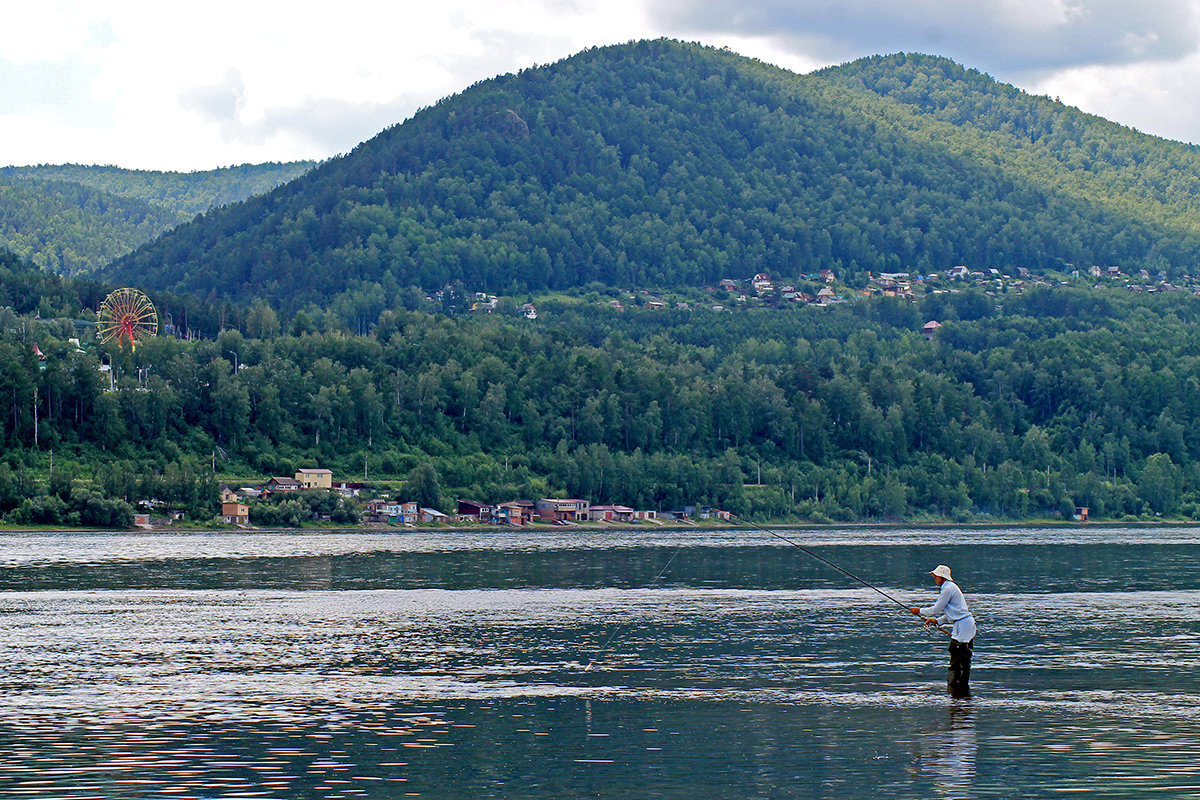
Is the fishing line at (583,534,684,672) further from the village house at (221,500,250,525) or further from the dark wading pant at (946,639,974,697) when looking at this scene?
the village house at (221,500,250,525)

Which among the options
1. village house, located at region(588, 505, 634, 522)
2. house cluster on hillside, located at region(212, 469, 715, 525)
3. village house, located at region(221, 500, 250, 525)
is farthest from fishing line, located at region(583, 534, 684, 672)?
village house, located at region(221, 500, 250, 525)

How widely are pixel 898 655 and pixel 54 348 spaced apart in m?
158

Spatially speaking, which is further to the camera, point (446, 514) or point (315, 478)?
point (446, 514)

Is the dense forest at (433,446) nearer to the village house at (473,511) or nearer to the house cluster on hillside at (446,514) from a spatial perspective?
the house cluster on hillside at (446,514)

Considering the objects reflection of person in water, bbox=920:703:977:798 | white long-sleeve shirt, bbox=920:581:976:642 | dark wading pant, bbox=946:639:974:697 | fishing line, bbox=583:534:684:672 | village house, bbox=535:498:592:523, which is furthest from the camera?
village house, bbox=535:498:592:523

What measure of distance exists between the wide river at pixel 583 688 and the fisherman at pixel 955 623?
758mm

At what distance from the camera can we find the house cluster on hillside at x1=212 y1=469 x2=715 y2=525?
505 ft

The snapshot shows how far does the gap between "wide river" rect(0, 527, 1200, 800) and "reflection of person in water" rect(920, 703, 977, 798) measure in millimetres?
111

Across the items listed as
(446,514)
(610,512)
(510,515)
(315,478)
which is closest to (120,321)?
(315,478)

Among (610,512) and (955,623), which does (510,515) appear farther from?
(955,623)

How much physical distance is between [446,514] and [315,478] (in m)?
15.1

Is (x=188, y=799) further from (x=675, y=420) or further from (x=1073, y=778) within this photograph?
(x=675, y=420)

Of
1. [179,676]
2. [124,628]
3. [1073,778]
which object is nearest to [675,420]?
[124,628]

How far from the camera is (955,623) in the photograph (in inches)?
1426
